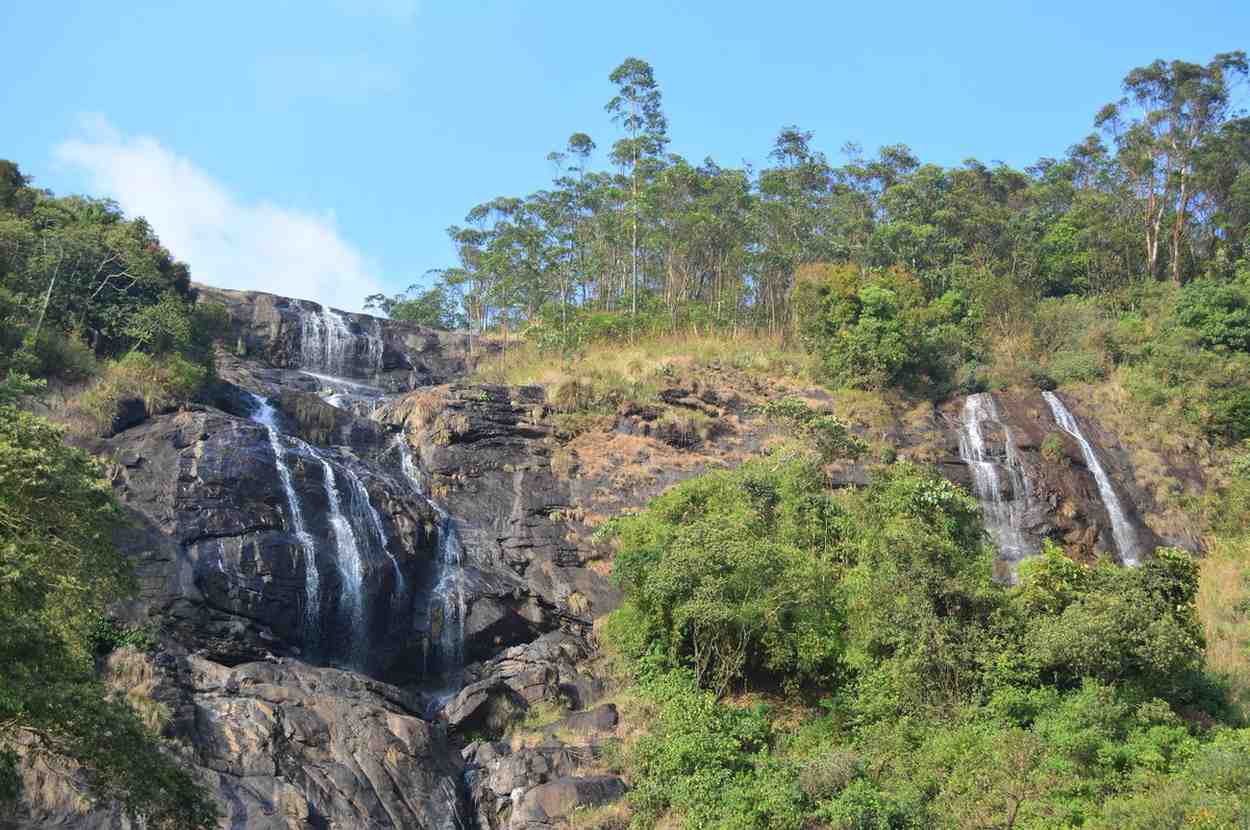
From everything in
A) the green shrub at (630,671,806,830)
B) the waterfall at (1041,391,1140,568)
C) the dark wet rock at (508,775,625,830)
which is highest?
the waterfall at (1041,391,1140,568)

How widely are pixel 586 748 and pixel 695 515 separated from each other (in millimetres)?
6443

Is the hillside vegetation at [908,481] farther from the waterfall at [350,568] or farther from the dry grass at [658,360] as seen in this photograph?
the waterfall at [350,568]

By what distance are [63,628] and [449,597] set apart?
42.0 feet

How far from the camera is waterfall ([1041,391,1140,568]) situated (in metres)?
30.1

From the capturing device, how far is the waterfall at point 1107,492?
3012 centimetres

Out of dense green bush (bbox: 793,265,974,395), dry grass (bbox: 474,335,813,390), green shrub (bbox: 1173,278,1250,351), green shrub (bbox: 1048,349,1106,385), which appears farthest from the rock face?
green shrub (bbox: 1173,278,1250,351)

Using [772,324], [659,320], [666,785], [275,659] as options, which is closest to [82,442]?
[275,659]

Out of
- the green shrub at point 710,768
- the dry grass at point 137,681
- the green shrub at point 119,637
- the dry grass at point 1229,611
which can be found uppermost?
the dry grass at point 1229,611

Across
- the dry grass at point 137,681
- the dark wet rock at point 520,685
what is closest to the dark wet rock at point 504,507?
the dark wet rock at point 520,685

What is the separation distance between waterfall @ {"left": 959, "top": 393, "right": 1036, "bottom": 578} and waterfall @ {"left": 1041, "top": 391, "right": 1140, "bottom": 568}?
87.9 inches

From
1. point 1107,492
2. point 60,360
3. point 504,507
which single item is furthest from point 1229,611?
point 60,360

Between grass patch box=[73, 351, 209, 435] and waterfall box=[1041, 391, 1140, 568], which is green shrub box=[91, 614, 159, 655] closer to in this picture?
grass patch box=[73, 351, 209, 435]

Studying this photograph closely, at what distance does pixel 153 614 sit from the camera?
840 inches

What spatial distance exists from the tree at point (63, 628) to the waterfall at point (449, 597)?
35.8 feet
